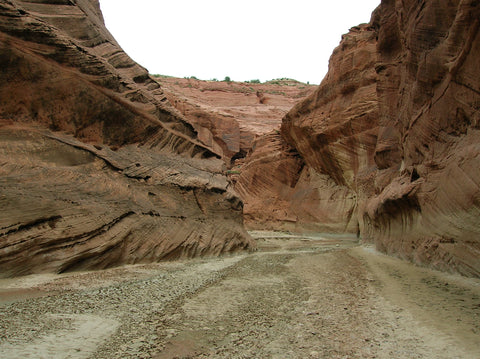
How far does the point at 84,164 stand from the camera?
7316 millimetres

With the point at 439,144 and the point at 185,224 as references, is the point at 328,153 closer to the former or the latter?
the point at 185,224

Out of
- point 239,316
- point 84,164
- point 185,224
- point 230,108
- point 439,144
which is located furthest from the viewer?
point 230,108

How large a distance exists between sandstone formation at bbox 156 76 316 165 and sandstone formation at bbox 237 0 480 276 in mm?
13007

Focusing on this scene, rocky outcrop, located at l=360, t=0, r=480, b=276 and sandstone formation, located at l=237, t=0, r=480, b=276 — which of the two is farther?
sandstone formation, located at l=237, t=0, r=480, b=276

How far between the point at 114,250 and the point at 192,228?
261cm

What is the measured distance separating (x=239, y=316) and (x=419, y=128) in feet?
19.7

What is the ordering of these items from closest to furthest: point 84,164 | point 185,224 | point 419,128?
point 84,164 < point 419,128 < point 185,224

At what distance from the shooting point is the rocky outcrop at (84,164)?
18.5 ft

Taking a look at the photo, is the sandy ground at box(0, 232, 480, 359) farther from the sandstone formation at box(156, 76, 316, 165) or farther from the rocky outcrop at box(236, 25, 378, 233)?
the sandstone formation at box(156, 76, 316, 165)

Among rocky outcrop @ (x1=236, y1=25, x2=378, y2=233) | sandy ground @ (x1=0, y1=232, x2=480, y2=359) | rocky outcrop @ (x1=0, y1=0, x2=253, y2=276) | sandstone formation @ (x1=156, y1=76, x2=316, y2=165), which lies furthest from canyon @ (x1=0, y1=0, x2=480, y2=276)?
sandstone formation @ (x1=156, y1=76, x2=316, y2=165)

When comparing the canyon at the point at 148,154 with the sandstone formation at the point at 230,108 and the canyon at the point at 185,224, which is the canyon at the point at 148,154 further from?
the sandstone formation at the point at 230,108

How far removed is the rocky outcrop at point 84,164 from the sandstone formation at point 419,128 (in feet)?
16.2

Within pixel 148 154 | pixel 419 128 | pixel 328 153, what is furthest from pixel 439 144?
pixel 328 153

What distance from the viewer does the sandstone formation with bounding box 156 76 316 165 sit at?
32.7 metres
